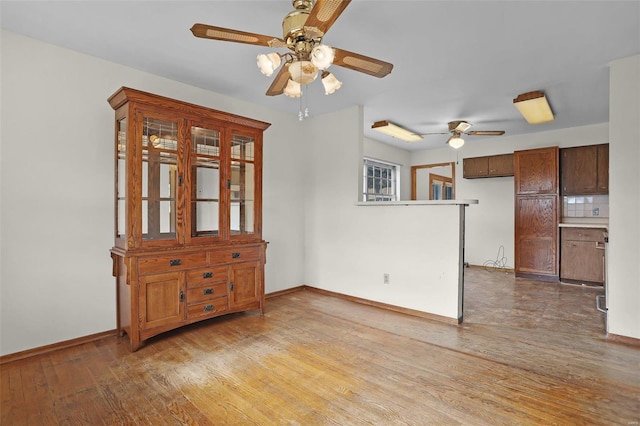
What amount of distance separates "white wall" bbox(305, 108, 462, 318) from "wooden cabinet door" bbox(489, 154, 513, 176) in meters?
3.22

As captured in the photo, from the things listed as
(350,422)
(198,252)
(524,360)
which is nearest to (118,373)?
(198,252)

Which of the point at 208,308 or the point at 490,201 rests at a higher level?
the point at 490,201

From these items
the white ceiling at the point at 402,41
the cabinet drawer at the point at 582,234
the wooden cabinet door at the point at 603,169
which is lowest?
the cabinet drawer at the point at 582,234

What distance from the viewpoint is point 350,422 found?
171cm

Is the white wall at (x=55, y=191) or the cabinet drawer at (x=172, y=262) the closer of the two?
the white wall at (x=55, y=191)

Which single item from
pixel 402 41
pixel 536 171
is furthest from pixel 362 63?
pixel 536 171

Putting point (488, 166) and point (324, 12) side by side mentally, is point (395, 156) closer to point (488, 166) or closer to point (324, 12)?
point (488, 166)

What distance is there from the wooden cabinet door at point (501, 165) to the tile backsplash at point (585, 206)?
991 mm

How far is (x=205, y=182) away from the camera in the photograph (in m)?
3.05

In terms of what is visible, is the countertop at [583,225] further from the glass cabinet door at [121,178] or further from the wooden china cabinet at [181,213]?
the glass cabinet door at [121,178]

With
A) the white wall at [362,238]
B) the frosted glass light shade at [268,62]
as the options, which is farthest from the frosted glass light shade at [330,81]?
the white wall at [362,238]

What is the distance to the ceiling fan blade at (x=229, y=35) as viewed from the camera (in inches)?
68.0

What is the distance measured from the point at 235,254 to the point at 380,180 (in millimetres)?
4395

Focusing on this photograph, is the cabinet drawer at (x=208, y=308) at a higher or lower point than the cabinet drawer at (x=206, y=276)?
lower
